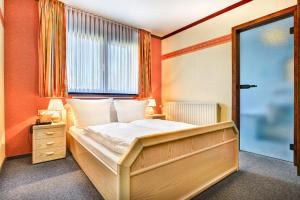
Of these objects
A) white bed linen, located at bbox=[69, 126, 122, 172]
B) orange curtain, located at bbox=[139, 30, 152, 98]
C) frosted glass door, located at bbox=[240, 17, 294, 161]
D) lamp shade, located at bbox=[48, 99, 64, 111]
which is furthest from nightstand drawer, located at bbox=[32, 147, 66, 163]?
frosted glass door, located at bbox=[240, 17, 294, 161]

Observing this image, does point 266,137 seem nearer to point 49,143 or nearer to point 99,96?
point 99,96

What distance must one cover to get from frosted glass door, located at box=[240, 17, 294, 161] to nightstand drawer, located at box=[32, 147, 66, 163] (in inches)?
120

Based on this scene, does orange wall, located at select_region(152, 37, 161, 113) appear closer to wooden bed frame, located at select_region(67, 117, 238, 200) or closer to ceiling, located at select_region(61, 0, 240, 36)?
ceiling, located at select_region(61, 0, 240, 36)

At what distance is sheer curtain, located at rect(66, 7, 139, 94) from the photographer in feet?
9.76

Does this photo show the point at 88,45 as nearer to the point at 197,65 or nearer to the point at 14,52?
the point at 14,52

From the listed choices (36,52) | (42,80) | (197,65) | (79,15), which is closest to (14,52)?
(36,52)

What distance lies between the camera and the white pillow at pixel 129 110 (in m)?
2.97

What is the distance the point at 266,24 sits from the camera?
104 inches

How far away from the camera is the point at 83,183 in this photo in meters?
1.80

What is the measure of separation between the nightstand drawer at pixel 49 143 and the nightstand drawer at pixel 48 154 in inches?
2.2

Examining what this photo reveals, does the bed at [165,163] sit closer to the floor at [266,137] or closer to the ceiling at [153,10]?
the floor at [266,137]

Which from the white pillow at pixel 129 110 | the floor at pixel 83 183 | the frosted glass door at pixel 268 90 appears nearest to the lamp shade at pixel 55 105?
the floor at pixel 83 183

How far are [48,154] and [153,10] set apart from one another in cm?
301

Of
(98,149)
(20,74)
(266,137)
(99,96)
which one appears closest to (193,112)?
(266,137)
